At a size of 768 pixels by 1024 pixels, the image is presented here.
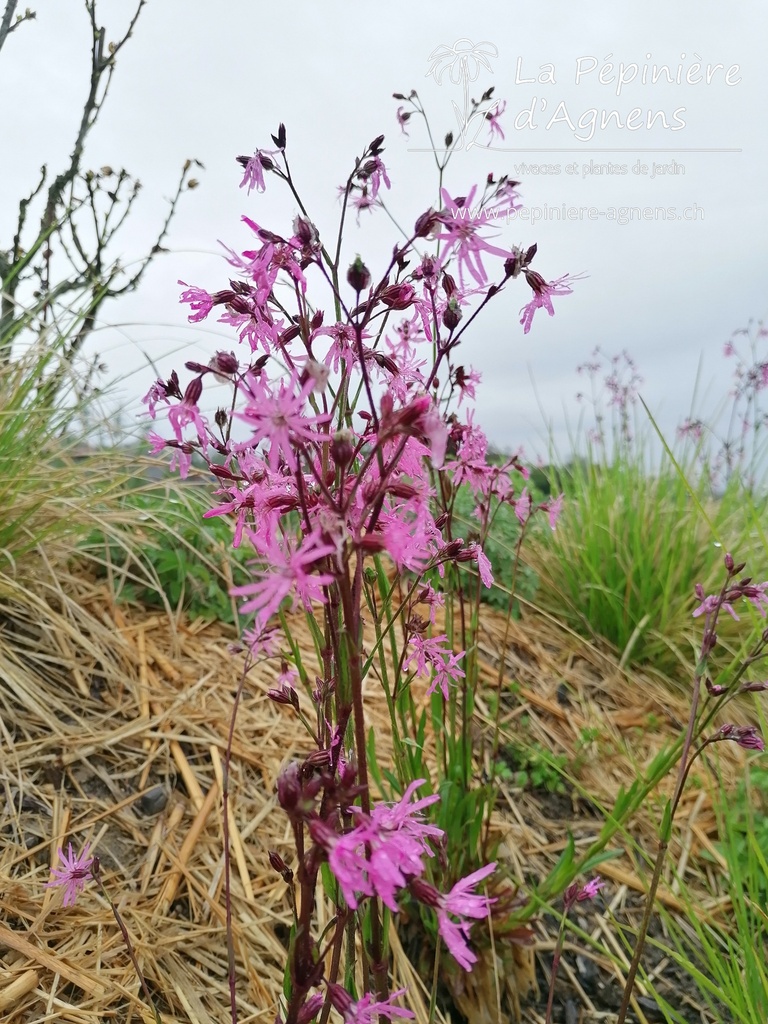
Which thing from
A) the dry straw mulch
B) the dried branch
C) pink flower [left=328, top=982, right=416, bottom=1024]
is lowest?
the dry straw mulch

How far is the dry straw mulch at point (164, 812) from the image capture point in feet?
4.65

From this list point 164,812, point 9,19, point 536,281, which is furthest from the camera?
point 9,19

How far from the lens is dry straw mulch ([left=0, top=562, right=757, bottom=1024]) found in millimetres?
1417

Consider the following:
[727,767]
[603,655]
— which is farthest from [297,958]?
[603,655]

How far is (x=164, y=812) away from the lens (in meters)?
1.84

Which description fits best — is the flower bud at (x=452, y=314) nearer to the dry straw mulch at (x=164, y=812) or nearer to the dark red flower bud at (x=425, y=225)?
the dark red flower bud at (x=425, y=225)

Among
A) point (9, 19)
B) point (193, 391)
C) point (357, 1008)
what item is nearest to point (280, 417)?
point (193, 391)

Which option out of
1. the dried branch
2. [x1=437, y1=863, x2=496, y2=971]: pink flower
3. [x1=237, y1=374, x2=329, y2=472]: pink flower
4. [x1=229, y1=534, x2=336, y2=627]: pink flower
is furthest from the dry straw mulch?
the dried branch

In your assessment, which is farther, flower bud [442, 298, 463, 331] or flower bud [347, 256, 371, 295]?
flower bud [442, 298, 463, 331]

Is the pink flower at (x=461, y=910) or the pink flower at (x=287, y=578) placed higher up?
the pink flower at (x=287, y=578)

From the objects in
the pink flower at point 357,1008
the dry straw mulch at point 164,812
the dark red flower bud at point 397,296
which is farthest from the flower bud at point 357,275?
the dry straw mulch at point 164,812

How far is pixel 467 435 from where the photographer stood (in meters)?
1.31

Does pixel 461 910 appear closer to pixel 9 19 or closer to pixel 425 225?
pixel 425 225

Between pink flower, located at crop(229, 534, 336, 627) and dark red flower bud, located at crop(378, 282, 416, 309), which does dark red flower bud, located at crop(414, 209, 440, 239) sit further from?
pink flower, located at crop(229, 534, 336, 627)
